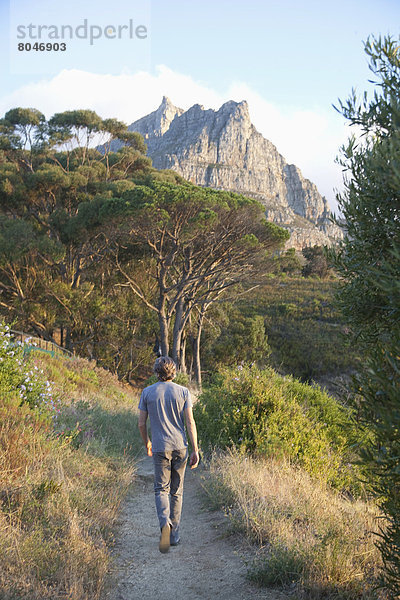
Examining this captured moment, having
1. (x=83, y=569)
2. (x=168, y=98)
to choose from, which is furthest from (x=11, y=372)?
(x=168, y=98)

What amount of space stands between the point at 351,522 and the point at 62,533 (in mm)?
2534

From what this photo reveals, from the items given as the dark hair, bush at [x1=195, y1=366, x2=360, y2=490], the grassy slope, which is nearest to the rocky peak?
bush at [x1=195, y1=366, x2=360, y2=490]

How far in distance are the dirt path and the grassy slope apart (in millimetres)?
250

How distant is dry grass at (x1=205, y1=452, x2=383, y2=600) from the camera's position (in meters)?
3.37

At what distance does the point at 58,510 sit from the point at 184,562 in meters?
1.28

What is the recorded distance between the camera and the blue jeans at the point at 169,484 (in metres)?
4.59

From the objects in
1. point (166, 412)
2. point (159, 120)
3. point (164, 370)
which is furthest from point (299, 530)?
point (159, 120)

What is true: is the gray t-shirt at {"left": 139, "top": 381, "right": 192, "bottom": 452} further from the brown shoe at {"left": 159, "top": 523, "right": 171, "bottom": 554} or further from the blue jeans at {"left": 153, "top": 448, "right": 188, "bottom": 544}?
the brown shoe at {"left": 159, "top": 523, "right": 171, "bottom": 554}

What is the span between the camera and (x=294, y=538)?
13.1 feet

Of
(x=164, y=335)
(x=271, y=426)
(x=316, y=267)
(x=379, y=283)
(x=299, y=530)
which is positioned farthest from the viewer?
(x=316, y=267)

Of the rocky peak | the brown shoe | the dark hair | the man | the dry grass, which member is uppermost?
the rocky peak

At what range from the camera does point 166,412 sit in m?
4.73

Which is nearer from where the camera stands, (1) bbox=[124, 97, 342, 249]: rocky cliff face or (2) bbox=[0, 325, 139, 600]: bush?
(2) bbox=[0, 325, 139, 600]: bush

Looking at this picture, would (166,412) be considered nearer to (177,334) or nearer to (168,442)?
(168,442)
